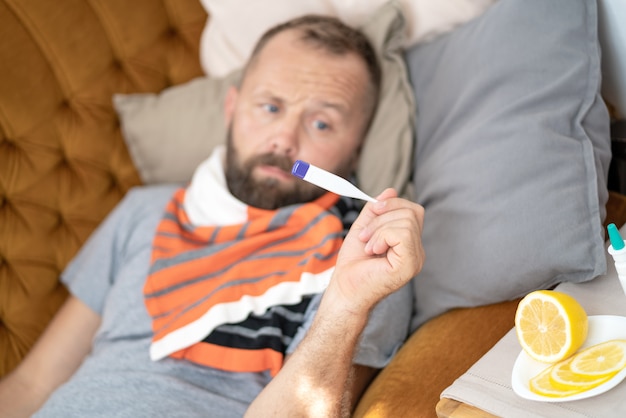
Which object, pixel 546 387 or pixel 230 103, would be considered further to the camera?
pixel 230 103

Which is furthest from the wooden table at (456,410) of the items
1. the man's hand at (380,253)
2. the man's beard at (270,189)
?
the man's beard at (270,189)

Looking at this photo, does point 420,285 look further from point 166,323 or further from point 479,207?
point 166,323

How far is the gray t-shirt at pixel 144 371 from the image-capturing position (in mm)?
1235

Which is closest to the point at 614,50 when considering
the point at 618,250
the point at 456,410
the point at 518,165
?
the point at 518,165

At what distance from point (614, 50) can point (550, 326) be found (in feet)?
2.09

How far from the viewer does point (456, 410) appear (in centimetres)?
92

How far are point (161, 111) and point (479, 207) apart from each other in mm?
902

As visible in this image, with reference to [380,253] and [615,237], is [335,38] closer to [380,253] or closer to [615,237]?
[380,253]

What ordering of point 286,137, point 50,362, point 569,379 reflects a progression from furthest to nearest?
point 50,362, point 286,137, point 569,379

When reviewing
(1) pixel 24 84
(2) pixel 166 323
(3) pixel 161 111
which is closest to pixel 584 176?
(2) pixel 166 323

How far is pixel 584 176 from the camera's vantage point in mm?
1161

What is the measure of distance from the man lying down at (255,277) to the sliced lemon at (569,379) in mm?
235

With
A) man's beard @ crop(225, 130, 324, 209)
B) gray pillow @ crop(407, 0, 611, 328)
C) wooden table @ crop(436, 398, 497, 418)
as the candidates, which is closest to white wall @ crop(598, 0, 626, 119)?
gray pillow @ crop(407, 0, 611, 328)

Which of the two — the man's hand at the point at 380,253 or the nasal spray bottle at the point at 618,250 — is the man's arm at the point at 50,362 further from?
the nasal spray bottle at the point at 618,250
